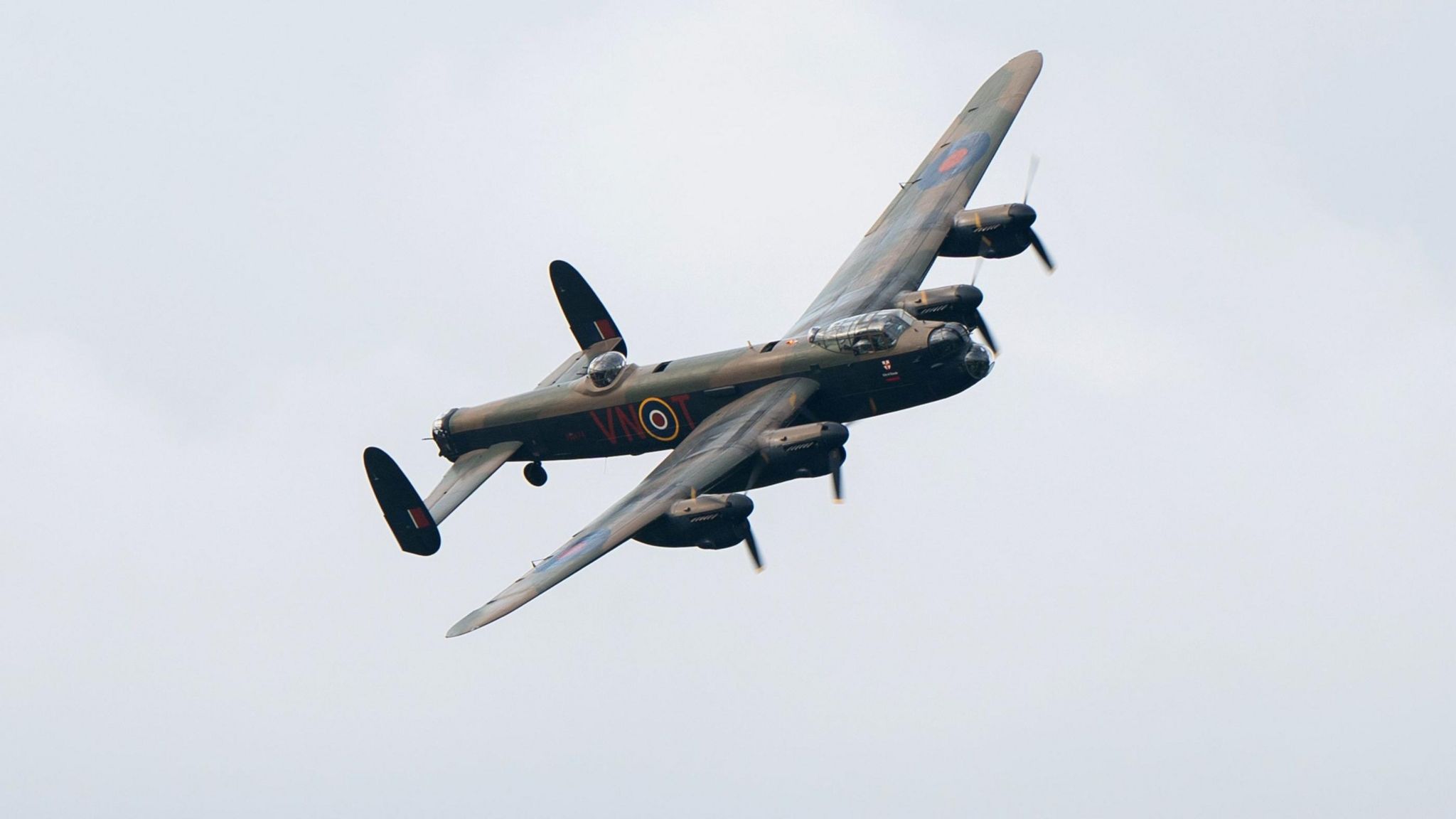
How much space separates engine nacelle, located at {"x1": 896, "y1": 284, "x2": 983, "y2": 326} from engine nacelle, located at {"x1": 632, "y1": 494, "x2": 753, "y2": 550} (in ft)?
33.4

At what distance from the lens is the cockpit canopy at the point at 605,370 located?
6206 cm

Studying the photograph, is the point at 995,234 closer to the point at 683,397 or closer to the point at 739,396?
the point at 739,396

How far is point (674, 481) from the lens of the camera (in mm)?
55344

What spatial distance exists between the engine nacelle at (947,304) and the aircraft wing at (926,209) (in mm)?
1246

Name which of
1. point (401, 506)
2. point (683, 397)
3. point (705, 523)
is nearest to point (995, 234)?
point (683, 397)

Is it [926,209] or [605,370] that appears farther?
[926,209]

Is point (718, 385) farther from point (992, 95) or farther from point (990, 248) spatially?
point (992, 95)

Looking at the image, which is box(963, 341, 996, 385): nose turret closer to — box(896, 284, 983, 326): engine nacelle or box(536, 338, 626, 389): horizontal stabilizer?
box(896, 284, 983, 326): engine nacelle

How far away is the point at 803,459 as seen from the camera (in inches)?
2176

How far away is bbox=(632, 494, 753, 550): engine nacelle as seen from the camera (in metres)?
52.8

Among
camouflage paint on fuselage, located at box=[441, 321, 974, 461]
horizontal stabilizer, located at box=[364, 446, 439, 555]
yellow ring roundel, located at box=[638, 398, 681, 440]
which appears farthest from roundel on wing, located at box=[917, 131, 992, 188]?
horizontal stabilizer, located at box=[364, 446, 439, 555]

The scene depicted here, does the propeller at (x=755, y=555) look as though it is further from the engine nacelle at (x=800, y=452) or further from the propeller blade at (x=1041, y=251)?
the propeller blade at (x=1041, y=251)

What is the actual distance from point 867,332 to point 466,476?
1271 centimetres

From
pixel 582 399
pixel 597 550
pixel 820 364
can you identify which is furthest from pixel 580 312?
pixel 597 550
